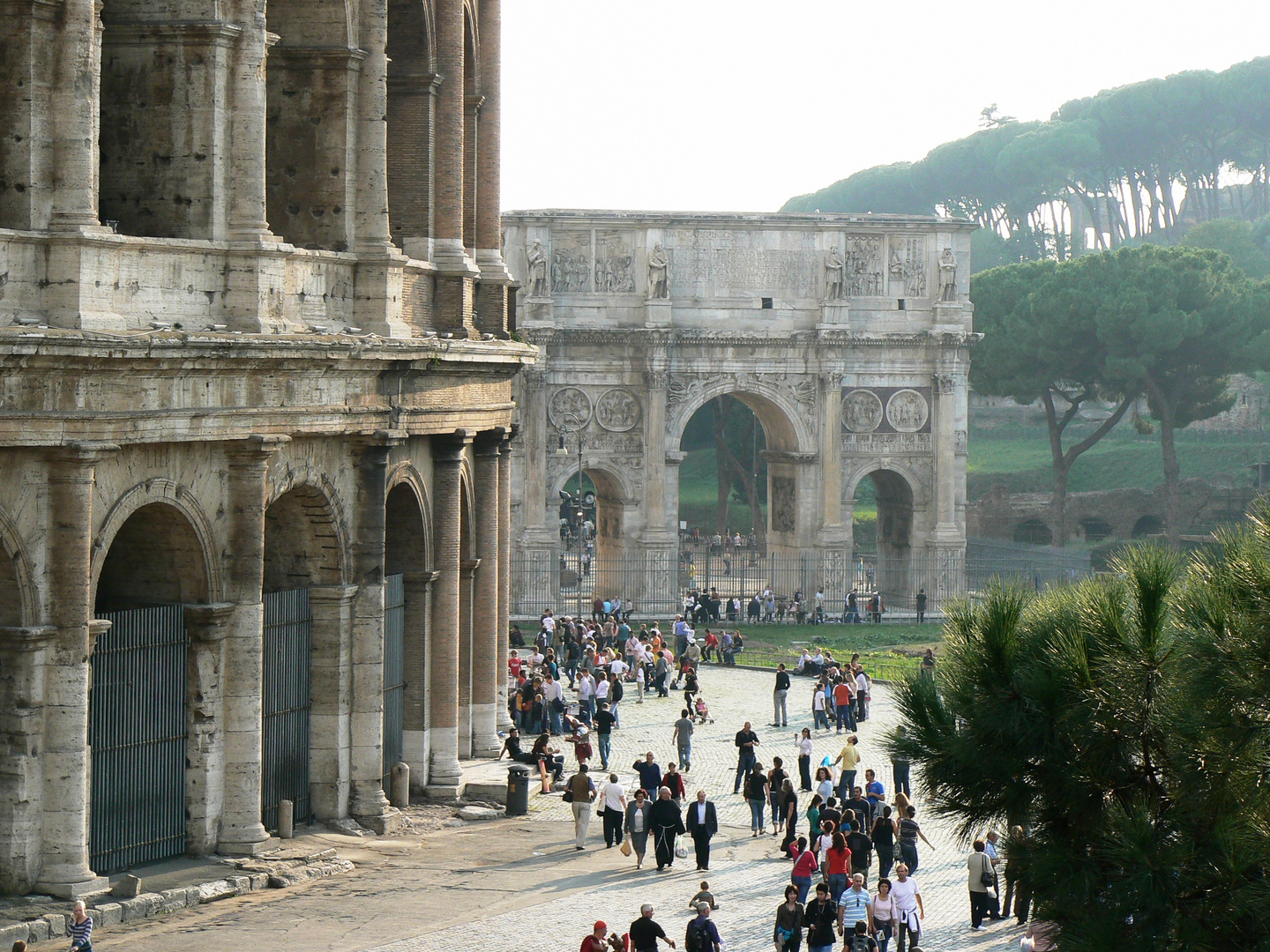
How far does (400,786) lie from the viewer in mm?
21359

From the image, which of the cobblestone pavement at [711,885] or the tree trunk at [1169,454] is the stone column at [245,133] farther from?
the tree trunk at [1169,454]

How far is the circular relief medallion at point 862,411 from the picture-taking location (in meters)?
47.9

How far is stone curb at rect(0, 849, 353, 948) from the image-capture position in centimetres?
1499

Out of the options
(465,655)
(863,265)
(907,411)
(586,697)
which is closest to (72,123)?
(465,655)

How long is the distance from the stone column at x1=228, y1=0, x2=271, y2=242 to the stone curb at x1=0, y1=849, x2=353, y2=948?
608 centimetres

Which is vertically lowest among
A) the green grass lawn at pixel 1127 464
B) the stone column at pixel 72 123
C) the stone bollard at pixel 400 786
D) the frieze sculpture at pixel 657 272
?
the stone bollard at pixel 400 786

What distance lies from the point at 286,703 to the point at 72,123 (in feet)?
21.7

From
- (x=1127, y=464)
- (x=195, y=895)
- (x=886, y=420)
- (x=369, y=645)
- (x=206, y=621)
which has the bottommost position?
(x=195, y=895)

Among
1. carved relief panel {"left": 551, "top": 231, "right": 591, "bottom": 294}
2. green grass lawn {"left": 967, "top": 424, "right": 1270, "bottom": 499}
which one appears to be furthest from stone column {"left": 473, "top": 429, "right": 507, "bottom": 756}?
green grass lawn {"left": 967, "top": 424, "right": 1270, "bottom": 499}

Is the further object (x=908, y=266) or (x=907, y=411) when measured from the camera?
(x=907, y=411)

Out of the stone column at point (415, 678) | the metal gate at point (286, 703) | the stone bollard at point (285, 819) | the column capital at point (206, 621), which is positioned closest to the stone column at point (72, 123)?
the column capital at point (206, 621)

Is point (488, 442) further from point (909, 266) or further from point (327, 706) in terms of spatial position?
point (909, 266)

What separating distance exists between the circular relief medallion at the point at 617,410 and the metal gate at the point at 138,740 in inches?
1160

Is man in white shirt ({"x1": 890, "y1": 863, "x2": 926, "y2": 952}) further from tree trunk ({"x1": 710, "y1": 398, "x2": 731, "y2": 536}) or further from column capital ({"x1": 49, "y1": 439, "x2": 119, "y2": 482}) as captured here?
tree trunk ({"x1": 710, "y1": 398, "x2": 731, "y2": 536})
